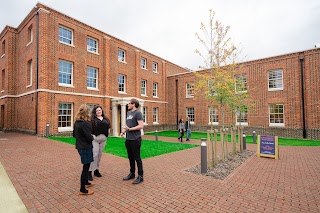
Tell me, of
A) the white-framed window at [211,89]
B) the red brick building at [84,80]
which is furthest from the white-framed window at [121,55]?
the white-framed window at [211,89]

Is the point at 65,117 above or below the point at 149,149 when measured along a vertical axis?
above

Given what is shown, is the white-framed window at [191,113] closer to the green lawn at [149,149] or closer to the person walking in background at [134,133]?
the green lawn at [149,149]

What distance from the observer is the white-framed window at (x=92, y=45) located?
16922mm

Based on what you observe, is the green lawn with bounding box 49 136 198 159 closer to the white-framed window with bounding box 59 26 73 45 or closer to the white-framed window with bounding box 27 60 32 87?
the white-framed window with bounding box 27 60 32 87

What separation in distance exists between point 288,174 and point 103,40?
17654mm

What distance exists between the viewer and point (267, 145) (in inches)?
322

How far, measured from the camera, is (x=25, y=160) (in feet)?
22.8

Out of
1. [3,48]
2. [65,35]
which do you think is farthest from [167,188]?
[3,48]

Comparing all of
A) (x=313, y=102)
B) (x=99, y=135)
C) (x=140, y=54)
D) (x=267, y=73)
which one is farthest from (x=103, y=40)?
(x=313, y=102)

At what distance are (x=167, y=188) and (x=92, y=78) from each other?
48.7 ft

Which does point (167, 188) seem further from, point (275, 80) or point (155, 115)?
point (155, 115)

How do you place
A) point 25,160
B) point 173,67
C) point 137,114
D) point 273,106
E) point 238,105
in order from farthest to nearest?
point 173,67
point 273,106
point 238,105
point 25,160
point 137,114

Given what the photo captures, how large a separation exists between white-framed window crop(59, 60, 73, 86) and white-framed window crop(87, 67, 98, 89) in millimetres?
1629

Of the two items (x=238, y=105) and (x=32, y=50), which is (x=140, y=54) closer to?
(x=32, y=50)
